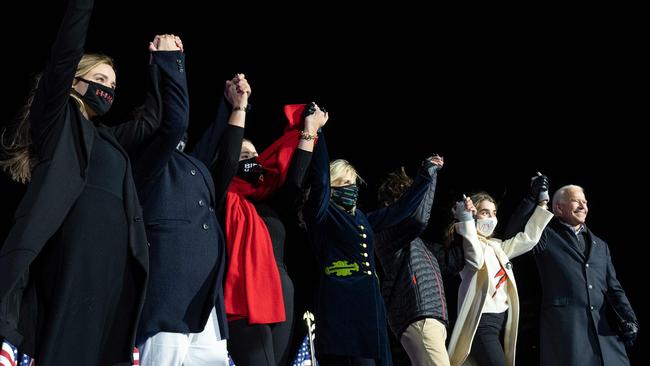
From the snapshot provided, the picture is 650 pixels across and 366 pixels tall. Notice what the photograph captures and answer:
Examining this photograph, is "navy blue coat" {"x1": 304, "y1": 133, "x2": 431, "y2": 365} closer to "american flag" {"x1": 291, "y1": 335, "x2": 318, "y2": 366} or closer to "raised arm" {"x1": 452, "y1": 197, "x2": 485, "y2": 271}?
"american flag" {"x1": 291, "y1": 335, "x2": 318, "y2": 366}

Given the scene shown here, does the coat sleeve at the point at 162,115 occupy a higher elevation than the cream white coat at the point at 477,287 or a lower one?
higher

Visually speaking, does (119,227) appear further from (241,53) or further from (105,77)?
(241,53)

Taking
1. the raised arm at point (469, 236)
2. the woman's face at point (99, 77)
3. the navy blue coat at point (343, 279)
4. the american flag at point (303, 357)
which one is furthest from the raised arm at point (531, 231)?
the woman's face at point (99, 77)

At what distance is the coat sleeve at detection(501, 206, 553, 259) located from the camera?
188 inches

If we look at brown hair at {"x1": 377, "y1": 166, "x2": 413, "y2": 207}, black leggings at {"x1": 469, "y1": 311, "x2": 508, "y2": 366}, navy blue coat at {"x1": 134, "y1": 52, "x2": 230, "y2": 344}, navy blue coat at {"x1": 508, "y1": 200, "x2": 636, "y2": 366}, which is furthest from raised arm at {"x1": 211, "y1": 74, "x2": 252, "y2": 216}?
navy blue coat at {"x1": 508, "y1": 200, "x2": 636, "y2": 366}

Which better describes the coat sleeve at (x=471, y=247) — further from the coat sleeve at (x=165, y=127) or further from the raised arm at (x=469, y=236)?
the coat sleeve at (x=165, y=127)

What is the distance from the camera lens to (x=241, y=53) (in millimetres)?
5172

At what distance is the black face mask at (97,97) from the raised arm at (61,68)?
248 millimetres

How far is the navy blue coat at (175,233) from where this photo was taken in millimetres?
2553

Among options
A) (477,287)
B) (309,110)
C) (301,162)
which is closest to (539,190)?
(477,287)

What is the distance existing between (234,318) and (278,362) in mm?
311

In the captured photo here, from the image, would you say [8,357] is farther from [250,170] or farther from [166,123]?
[250,170]

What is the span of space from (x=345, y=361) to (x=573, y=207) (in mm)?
1991

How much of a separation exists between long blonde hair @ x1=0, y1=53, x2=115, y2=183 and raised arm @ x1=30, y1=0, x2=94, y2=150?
0.21 meters
